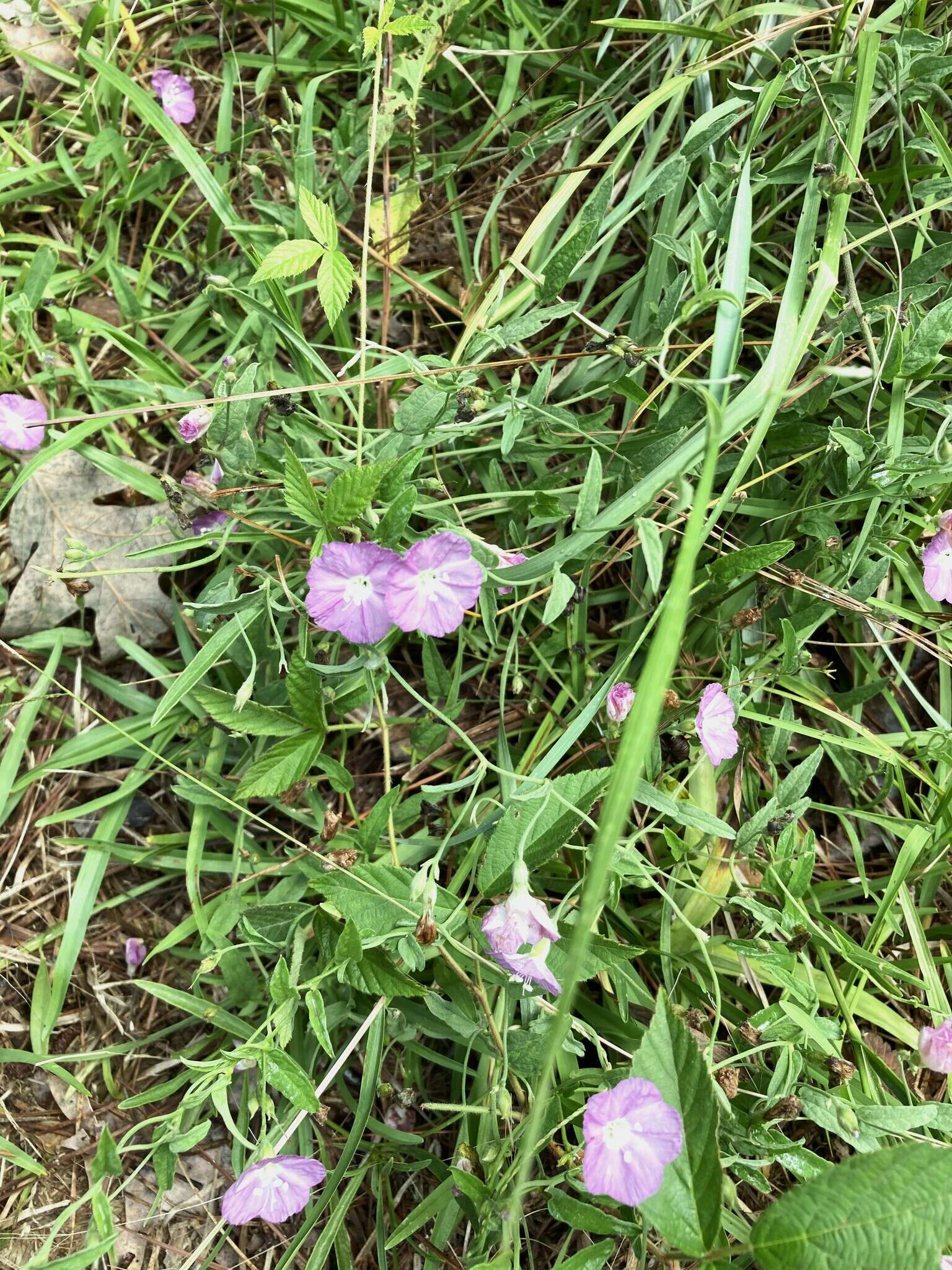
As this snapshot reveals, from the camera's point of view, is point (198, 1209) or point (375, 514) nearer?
point (375, 514)

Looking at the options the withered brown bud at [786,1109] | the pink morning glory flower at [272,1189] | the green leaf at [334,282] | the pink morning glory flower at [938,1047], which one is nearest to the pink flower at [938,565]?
the pink morning glory flower at [938,1047]

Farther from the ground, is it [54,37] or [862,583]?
[54,37]

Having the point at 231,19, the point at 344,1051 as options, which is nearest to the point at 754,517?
the point at 344,1051

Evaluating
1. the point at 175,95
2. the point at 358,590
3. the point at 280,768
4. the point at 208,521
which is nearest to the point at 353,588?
the point at 358,590

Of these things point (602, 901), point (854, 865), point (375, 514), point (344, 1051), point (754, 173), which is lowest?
point (854, 865)

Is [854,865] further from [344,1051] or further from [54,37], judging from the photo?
[54,37]

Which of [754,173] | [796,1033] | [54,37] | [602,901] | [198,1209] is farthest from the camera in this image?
[54,37]

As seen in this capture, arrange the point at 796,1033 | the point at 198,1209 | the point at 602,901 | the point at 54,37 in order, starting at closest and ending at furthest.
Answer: the point at 796,1033
the point at 602,901
the point at 198,1209
the point at 54,37
